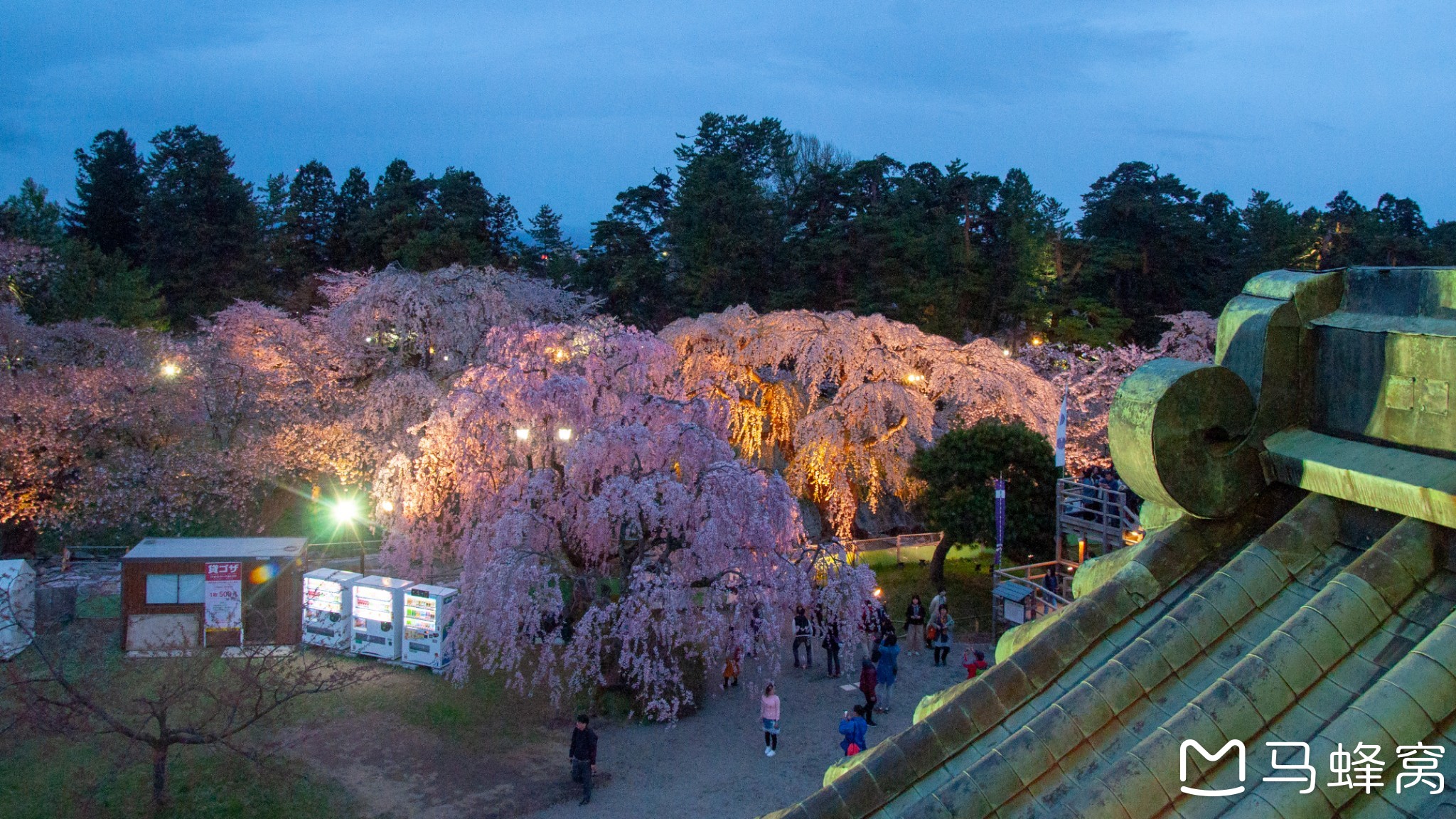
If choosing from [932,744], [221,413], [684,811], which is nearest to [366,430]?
[221,413]

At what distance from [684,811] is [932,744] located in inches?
351

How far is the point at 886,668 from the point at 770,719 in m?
2.76

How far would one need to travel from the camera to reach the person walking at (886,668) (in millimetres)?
15445

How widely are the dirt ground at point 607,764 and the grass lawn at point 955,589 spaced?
525 centimetres

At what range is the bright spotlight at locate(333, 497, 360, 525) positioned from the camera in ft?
75.7

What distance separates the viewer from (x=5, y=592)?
557 inches

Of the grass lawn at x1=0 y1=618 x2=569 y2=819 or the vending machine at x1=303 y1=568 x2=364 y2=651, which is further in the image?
the vending machine at x1=303 y1=568 x2=364 y2=651

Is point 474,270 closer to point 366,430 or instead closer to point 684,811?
point 366,430

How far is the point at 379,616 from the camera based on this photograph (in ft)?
55.7

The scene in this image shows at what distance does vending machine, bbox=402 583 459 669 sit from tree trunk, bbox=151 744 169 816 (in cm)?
517

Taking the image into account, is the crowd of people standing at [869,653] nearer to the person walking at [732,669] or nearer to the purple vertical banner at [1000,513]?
the person walking at [732,669]

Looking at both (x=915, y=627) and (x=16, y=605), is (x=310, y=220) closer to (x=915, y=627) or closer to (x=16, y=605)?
(x=16, y=605)

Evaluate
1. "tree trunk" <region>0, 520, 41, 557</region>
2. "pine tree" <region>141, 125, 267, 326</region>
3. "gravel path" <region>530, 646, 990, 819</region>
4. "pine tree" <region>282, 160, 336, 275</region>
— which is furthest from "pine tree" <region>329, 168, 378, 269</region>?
"gravel path" <region>530, 646, 990, 819</region>

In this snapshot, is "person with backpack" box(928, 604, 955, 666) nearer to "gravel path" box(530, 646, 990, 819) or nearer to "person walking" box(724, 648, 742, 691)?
"gravel path" box(530, 646, 990, 819)
